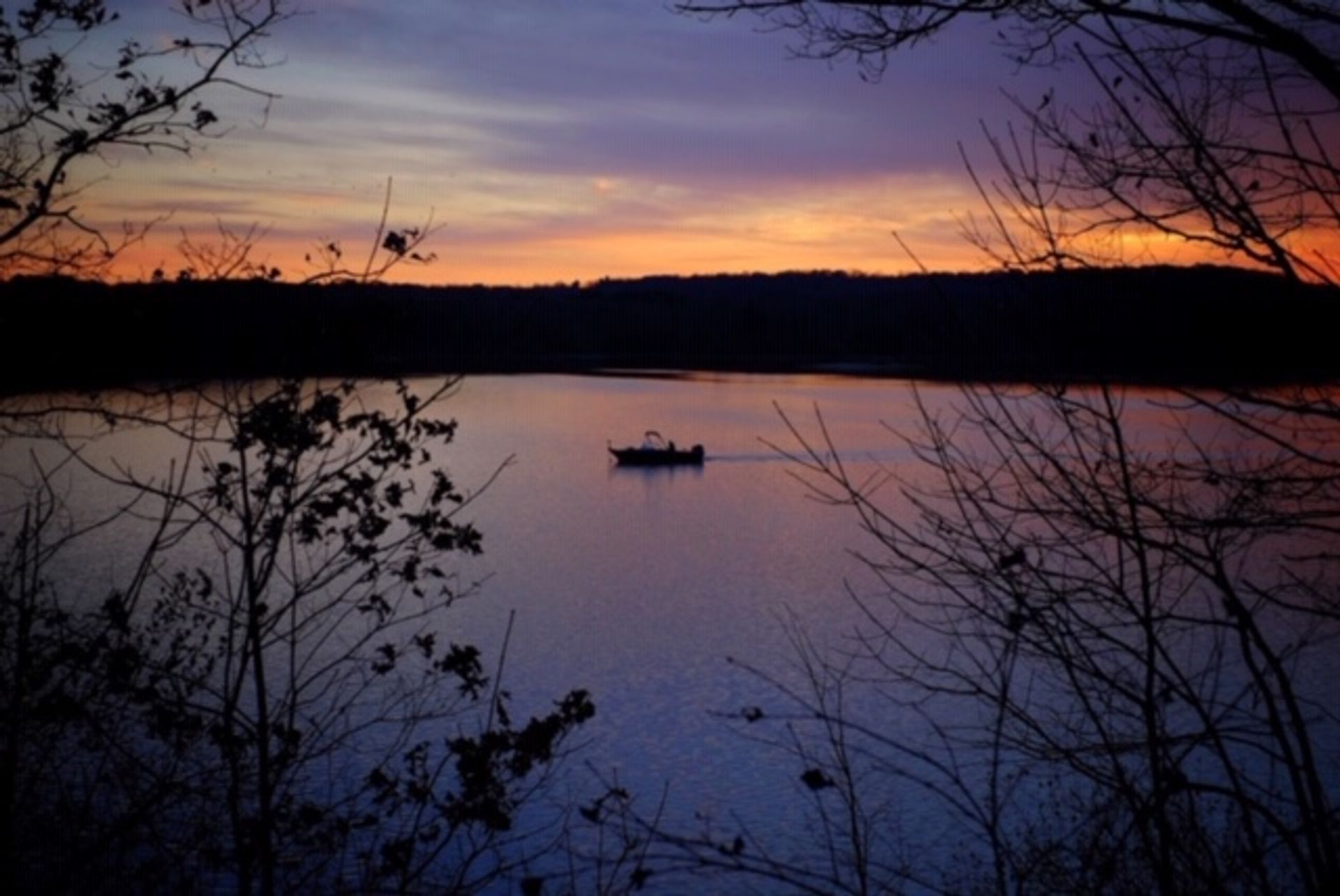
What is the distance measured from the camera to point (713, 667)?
1856cm

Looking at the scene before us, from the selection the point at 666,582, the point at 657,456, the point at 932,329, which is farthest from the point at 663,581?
the point at 932,329

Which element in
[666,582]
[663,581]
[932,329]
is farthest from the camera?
[663,581]

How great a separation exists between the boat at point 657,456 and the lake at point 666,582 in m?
0.51

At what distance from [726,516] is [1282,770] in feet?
71.5

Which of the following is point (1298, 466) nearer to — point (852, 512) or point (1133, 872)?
point (1133, 872)

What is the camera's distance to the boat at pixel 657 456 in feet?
143

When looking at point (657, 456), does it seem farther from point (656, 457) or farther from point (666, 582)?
point (666, 582)

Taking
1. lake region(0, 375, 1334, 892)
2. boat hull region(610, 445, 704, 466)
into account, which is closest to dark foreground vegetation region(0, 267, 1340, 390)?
lake region(0, 375, 1334, 892)

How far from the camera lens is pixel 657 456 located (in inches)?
1714

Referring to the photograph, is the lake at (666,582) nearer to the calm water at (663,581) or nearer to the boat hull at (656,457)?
the calm water at (663,581)

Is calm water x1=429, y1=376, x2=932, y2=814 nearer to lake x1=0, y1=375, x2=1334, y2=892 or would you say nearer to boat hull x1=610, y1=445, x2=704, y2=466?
lake x1=0, y1=375, x2=1334, y2=892

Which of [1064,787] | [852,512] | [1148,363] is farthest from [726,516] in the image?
[1148,363]

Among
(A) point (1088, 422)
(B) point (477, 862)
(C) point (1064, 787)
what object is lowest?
(B) point (477, 862)

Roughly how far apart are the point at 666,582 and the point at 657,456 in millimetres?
18517
